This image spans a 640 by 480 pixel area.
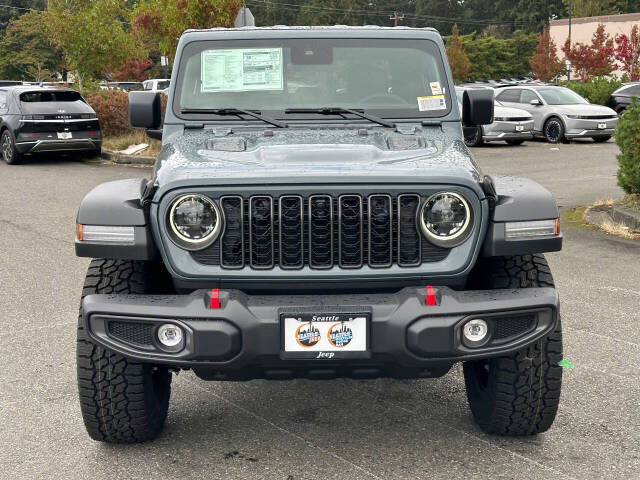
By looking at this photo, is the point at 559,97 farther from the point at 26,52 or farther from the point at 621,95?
the point at 26,52

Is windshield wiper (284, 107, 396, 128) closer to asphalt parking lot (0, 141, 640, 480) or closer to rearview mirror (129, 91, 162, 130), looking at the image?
rearview mirror (129, 91, 162, 130)

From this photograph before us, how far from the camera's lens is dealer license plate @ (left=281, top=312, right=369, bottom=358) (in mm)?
3568

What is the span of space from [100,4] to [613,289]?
2317 centimetres

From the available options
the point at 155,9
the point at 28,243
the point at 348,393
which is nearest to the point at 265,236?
the point at 348,393

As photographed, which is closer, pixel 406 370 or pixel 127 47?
pixel 406 370

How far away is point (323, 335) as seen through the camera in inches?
141

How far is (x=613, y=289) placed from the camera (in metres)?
7.48

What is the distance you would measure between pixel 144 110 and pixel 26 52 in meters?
60.7

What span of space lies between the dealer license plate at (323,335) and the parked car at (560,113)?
20086mm

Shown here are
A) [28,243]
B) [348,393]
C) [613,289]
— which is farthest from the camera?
[28,243]

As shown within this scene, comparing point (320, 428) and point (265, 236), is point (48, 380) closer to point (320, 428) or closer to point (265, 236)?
point (320, 428)

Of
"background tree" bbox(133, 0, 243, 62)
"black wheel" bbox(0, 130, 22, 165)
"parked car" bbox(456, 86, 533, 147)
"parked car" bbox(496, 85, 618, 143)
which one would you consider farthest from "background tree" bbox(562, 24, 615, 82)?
"black wheel" bbox(0, 130, 22, 165)

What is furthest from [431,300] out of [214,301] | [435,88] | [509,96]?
[509,96]

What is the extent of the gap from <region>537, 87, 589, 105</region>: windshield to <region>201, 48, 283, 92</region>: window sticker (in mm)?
19406
